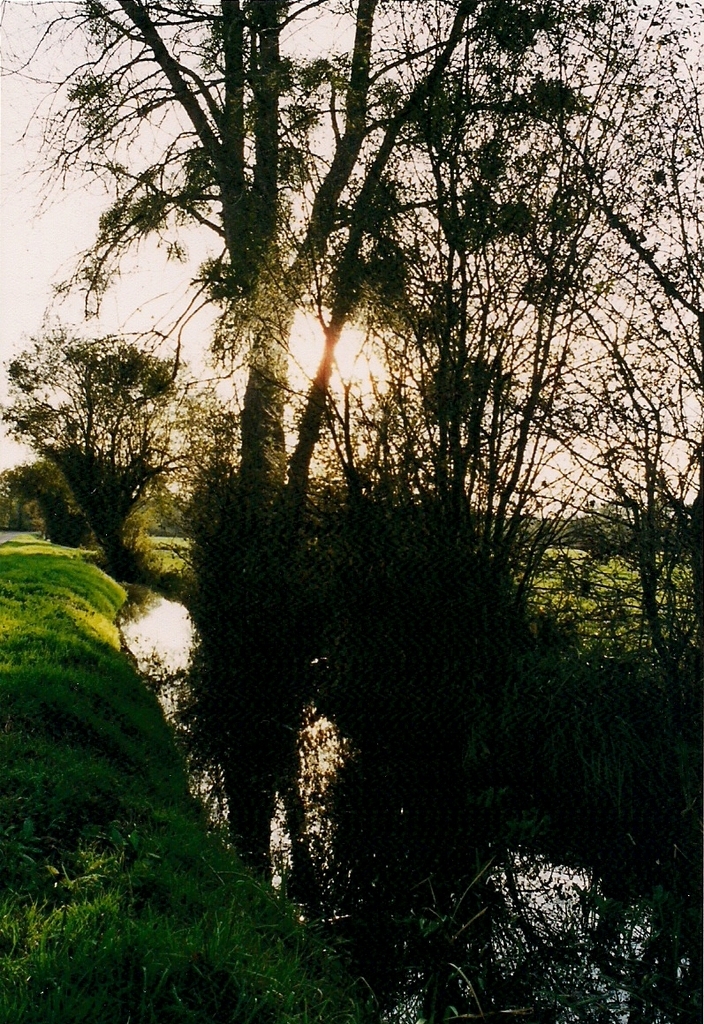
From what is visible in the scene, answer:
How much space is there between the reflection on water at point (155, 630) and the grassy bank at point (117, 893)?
2.06m

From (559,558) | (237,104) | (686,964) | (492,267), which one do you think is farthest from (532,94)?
(686,964)

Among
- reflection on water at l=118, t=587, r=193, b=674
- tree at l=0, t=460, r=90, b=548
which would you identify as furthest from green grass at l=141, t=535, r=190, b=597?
tree at l=0, t=460, r=90, b=548

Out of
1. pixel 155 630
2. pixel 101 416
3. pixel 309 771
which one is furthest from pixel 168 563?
pixel 309 771

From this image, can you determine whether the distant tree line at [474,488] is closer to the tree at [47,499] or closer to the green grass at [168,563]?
the green grass at [168,563]

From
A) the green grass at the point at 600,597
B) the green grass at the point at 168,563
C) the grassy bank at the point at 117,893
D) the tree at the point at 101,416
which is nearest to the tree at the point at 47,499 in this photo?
the tree at the point at 101,416

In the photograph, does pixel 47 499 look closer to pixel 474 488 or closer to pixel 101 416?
pixel 101 416

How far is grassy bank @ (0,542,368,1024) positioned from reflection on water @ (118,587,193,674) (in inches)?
81.2

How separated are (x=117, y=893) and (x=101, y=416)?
5.60m

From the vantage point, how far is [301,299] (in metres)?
5.55

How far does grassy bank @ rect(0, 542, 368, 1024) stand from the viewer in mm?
2361

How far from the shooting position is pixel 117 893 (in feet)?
9.55

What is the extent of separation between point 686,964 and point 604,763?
2.85 feet

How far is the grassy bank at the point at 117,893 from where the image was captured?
2.36 m

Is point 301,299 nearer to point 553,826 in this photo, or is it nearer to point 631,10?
point 631,10
